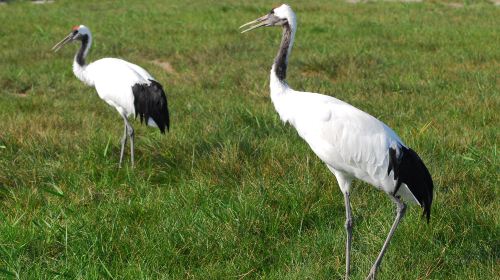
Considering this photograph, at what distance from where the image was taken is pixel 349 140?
3.60m

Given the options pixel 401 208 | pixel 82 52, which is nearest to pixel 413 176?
pixel 401 208

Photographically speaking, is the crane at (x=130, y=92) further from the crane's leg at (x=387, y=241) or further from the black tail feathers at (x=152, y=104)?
the crane's leg at (x=387, y=241)

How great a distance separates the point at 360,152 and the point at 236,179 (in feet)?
4.53

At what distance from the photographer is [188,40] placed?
12359mm

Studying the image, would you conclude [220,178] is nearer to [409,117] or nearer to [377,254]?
[377,254]

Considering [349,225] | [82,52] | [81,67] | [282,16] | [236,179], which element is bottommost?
[236,179]

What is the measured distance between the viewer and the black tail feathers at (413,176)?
11.1ft

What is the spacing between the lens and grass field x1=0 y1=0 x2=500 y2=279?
11.6 ft

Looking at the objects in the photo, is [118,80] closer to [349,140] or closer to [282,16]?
[282,16]

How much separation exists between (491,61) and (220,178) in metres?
6.32

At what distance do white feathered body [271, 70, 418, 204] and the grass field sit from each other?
40 cm

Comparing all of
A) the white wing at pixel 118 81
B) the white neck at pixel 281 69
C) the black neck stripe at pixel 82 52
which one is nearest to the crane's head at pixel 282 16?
the white neck at pixel 281 69

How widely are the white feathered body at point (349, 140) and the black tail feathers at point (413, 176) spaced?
0.06 metres

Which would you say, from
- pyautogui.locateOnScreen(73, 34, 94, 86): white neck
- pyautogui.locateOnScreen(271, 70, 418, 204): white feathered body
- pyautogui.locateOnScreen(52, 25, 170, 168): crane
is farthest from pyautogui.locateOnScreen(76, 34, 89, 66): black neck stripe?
pyautogui.locateOnScreen(271, 70, 418, 204): white feathered body
